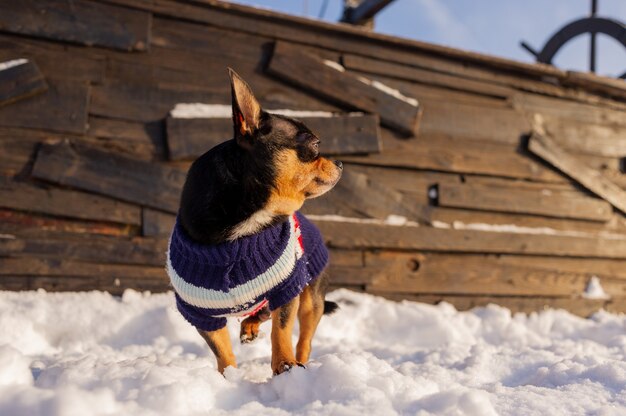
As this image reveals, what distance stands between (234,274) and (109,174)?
8.51ft

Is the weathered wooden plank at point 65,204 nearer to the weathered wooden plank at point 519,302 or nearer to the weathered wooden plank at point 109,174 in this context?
the weathered wooden plank at point 109,174

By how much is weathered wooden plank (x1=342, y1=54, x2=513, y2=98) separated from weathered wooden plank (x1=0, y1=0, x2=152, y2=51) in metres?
1.96

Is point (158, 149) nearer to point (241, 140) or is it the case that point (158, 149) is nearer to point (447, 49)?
point (241, 140)

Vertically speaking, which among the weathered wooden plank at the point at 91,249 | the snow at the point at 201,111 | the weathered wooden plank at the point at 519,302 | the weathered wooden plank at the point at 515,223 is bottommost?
the weathered wooden plank at the point at 519,302

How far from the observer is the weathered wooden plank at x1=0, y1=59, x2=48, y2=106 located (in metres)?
4.29

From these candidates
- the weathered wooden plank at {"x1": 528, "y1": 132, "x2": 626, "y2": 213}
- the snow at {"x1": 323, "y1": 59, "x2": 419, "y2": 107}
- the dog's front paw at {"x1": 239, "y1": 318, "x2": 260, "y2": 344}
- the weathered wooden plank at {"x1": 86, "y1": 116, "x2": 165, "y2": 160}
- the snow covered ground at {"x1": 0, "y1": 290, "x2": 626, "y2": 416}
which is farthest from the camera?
the weathered wooden plank at {"x1": 528, "y1": 132, "x2": 626, "y2": 213}

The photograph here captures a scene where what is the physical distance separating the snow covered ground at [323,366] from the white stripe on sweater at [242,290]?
290mm

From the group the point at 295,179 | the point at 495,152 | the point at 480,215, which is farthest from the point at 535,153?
the point at 295,179

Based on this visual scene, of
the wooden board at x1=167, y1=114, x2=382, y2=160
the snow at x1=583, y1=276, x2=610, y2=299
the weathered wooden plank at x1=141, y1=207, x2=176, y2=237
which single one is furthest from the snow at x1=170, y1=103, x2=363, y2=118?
the snow at x1=583, y1=276, x2=610, y2=299

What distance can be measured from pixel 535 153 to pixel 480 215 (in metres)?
0.99

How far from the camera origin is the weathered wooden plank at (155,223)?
468cm

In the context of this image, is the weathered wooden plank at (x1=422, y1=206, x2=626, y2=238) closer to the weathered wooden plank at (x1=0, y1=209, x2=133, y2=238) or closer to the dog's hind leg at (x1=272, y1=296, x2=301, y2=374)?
the weathered wooden plank at (x1=0, y1=209, x2=133, y2=238)

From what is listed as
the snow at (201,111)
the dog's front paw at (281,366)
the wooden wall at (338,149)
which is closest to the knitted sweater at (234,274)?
the dog's front paw at (281,366)

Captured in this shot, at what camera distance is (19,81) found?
14.2ft
